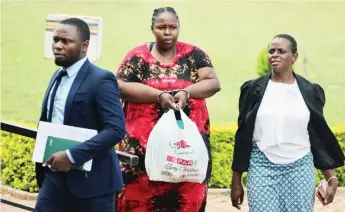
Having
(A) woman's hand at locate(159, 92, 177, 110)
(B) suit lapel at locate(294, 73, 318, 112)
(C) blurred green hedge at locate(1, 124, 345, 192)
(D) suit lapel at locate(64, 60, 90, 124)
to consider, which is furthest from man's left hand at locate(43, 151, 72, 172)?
(C) blurred green hedge at locate(1, 124, 345, 192)

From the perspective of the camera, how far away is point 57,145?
12.7 feet

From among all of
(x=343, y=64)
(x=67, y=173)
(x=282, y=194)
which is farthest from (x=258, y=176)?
(x=343, y=64)

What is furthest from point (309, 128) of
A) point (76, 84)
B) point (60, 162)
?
point (60, 162)

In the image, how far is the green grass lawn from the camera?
16516 millimetres

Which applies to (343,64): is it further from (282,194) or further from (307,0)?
(282,194)

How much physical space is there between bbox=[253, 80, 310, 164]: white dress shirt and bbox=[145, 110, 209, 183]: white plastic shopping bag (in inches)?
15.1

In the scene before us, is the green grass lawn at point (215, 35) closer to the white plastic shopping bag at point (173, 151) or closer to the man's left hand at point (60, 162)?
the white plastic shopping bag at point (173, 151)

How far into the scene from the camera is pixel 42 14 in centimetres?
1752

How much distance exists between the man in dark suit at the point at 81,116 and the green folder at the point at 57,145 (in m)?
0.08

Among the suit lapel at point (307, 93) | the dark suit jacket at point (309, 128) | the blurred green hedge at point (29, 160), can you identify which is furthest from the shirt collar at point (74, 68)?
the blurred green hedge at point (29, 160)

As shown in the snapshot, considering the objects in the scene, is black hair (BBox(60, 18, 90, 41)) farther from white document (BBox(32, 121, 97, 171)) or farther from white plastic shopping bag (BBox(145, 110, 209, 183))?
white plastic shopping bag (BBox(145, 110, 209, 183))

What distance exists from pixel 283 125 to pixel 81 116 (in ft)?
4.19

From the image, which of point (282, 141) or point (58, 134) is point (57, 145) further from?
point (282, 141)

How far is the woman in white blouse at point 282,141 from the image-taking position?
4.54 meters
